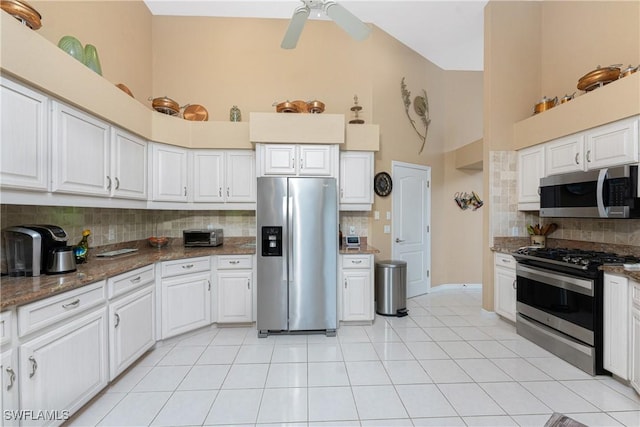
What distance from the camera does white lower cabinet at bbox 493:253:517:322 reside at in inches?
127

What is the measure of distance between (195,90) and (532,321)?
496 cm

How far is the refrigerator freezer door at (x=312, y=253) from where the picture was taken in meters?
3.07

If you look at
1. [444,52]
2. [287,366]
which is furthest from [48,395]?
[444,52]

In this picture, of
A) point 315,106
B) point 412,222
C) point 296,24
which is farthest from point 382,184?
point 296,24

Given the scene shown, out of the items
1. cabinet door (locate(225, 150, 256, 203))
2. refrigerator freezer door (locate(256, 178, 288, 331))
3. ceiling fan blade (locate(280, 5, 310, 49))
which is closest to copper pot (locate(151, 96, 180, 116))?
cabinet door (locate(225, 150, 256, 203))

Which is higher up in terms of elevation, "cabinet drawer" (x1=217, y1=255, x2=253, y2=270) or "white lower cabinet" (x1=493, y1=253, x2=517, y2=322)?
"cabinet drawer" (x1=217, y1=255, x2=253, y2=270)

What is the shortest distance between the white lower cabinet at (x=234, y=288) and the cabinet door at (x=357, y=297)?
1.12 meters

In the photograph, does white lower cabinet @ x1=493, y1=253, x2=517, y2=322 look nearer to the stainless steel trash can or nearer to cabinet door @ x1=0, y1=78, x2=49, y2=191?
the stainless steel trash can

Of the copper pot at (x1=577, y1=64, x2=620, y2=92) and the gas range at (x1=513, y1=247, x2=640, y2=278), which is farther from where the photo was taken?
the copper pot at (x1=577, y1=64, x2=620, y2=92)

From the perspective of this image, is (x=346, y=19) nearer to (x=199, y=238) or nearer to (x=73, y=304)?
(x=199, y=238)

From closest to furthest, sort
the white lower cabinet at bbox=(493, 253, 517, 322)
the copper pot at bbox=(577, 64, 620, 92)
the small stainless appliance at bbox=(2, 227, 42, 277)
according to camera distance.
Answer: the small stainless appliance at bbox=(2, 227, 42, 277) < the copper pot at bbox=(577, 64, 620, 92) < the white lower cabinet at bbox=(493, 253, 517, 322)

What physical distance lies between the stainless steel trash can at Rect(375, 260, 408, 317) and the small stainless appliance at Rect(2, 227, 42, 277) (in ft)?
10.9

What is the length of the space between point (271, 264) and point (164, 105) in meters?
2.27

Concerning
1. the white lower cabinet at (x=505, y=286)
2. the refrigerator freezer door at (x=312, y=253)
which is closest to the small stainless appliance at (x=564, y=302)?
the white lower cabinet at (x=505, y=286)
